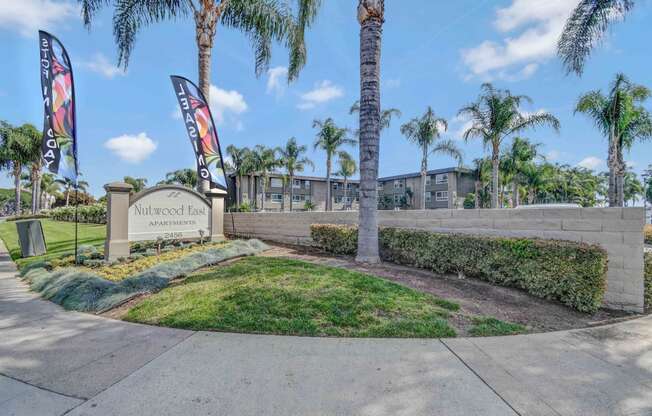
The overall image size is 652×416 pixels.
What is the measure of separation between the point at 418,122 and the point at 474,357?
81.8ft

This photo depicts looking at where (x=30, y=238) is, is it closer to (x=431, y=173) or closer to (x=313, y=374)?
(x=313, y=374)

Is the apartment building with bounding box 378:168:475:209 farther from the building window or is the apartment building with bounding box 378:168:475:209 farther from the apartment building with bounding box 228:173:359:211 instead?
the apartment building with bounding box 228:173:359:211

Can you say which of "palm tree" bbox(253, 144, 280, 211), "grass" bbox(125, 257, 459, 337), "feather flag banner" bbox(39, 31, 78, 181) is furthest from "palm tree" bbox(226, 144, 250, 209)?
"grass" bbox(125, 257, 459, 337)

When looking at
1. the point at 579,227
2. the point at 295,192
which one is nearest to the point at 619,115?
the point at 579,227

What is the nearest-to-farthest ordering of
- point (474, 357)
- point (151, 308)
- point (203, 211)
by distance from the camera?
point (474, 357) → point (151, 308) → point (203, 211)

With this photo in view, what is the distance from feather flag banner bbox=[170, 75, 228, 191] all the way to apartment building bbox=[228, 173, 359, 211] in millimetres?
28824

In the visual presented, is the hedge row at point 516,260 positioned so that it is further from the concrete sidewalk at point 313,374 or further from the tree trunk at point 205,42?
the tree trunk at point 205,42

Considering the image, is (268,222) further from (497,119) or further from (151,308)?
(497,119)

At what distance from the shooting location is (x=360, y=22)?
7.73 metres

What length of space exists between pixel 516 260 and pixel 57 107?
11354mm

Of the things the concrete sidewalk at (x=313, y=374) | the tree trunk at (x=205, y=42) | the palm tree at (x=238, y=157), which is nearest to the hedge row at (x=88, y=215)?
the palm tree at (x=238, y=157)

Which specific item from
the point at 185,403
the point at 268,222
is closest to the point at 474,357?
the point at 185,403

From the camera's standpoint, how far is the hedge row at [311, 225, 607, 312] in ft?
16.0

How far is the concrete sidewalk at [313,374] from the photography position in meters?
2.45
